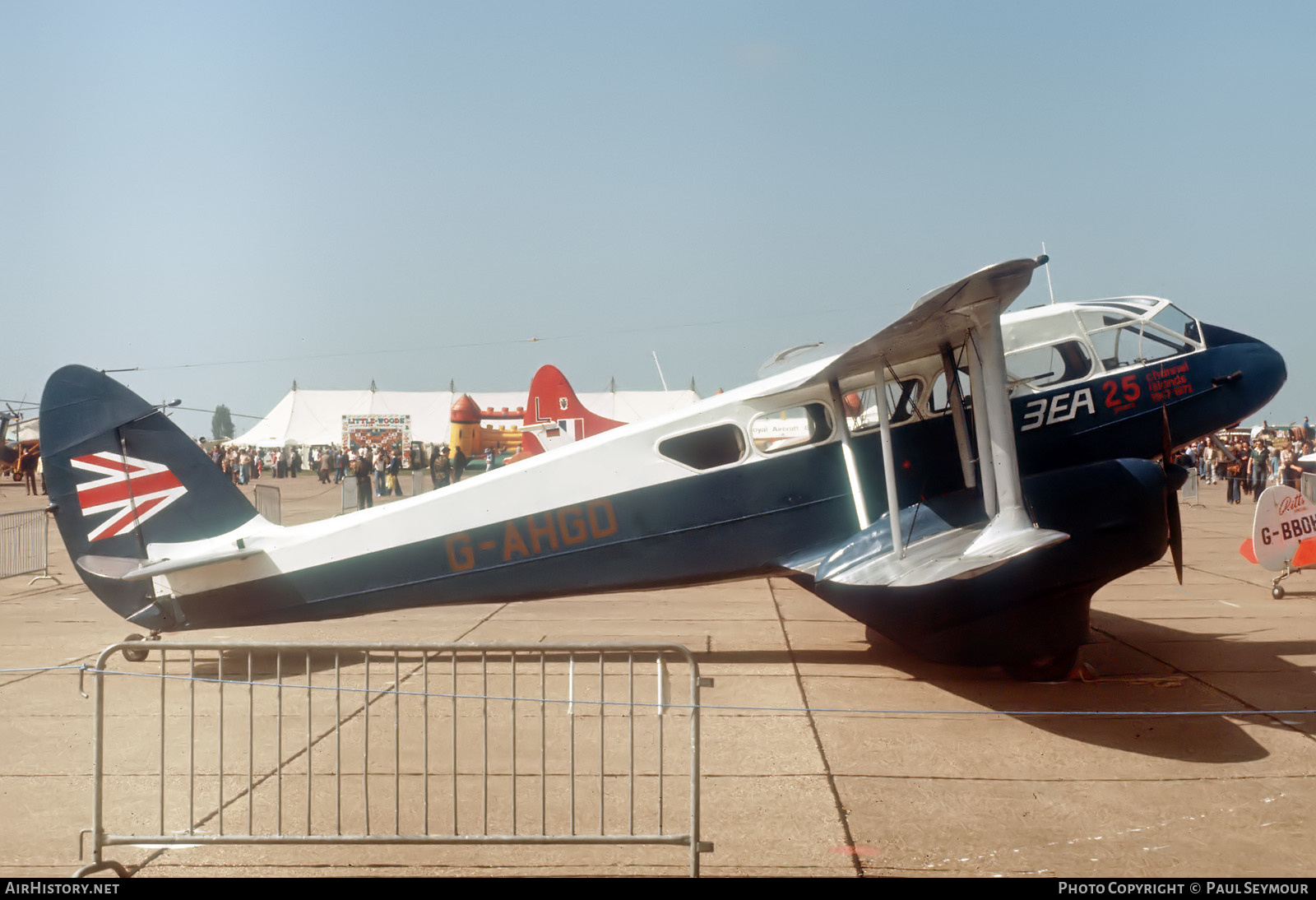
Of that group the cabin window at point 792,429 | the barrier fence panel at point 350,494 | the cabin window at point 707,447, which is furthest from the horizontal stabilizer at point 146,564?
the barrier fence panel at point 350,494

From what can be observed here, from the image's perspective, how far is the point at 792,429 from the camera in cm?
909

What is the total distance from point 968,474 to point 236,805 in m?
6.06

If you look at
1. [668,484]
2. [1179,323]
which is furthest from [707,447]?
[1179,323]

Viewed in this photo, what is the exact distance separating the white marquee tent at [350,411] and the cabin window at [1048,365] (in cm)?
4855

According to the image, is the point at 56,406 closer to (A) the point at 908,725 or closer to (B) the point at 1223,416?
(A) the point at 908,725

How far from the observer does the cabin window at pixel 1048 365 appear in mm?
8859

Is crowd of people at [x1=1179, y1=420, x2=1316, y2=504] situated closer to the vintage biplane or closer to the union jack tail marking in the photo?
the vintage biplane

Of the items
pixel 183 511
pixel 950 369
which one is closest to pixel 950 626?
pixel 950 369

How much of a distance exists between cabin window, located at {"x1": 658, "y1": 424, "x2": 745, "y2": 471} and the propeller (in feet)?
11.2

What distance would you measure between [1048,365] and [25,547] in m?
16.8

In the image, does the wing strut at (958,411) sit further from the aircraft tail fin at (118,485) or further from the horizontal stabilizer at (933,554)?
the aircraft tail fin at (118,485)

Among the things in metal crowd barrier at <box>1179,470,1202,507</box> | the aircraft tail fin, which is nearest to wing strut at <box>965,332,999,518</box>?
the aircraft tail fin

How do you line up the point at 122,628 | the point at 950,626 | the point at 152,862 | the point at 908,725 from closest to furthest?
1. the point at 152,862
2. the point at 908,725
3. the point at 950,626
4. the point at 122,628

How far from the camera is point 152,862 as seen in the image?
15.9 feet
